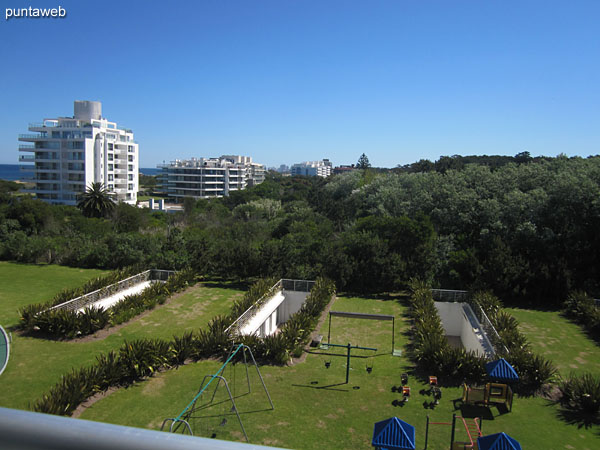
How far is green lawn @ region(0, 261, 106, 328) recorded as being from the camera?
2100 centimetres

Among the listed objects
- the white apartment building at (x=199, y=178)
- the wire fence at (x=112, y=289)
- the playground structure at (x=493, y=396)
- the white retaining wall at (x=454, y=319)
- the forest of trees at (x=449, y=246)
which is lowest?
the white retaining wall at (x=454, y=319)

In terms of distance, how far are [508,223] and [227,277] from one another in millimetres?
18279

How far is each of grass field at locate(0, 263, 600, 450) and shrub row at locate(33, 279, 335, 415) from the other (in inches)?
18.1

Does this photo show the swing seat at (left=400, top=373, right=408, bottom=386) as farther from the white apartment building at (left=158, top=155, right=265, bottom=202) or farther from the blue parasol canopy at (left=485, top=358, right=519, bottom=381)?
the white apartment building at (left=158, top=155, right=265, bottom=202)

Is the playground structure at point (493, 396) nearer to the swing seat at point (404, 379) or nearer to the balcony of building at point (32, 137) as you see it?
the swing seat at point (404, 379)

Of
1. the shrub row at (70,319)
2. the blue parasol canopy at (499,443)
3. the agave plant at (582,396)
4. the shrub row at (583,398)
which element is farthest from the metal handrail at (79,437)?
the shrub row at (70,319)

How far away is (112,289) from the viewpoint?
881 inches

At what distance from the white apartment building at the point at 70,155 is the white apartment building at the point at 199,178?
31.4m

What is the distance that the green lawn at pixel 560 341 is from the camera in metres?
16.0

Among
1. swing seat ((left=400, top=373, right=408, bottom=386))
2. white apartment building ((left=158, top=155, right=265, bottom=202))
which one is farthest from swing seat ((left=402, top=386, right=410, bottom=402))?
white apartment building ((left=158, top=155, right=265, bottom=202))

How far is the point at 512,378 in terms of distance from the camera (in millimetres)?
12547

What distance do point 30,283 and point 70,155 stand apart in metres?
49.0

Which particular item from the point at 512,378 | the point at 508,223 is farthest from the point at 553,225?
the point at 512,378

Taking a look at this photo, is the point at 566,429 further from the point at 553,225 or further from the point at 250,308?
the point at 553,225
